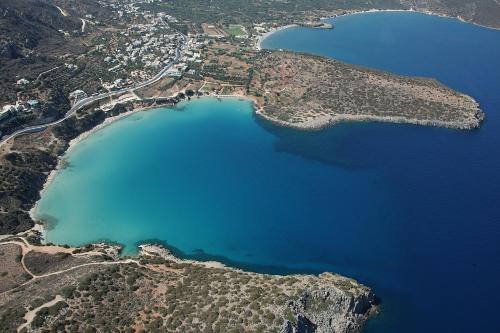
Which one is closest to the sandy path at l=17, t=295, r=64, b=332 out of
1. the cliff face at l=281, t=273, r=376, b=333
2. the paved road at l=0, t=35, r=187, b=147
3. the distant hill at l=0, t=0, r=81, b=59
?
the cliff face at l=281, t=273, r=376, b=333

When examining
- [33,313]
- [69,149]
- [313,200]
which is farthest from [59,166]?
[313,200]

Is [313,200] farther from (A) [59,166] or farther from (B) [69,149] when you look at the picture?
(B) [69,149]

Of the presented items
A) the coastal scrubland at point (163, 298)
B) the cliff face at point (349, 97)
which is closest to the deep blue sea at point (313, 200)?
the cliff face at point (349, 97)

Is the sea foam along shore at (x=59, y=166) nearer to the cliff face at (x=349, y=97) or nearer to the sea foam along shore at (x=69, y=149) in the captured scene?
the sea foam along shore at (x=69, y=149)

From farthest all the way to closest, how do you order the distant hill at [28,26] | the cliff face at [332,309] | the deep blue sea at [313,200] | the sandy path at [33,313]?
the distant hill at [28,26], the deep blue sea at [313,200], the cliff face at [332,309], the sandy path at [33,313]

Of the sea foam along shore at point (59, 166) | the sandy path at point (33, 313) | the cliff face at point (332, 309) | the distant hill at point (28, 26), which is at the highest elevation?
the distant hill at point (28, 26)

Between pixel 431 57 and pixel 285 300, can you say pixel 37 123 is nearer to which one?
pixel 285 300

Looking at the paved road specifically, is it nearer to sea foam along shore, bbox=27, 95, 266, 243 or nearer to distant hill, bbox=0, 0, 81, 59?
sea foam along shore, bbox=27, 95, 266, 243
